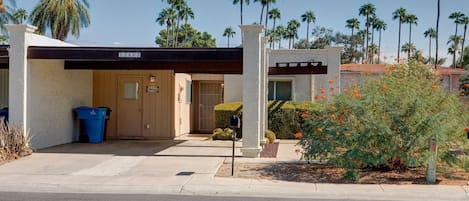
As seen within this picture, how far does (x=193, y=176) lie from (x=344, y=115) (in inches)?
140

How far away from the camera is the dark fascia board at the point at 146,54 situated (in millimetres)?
12656

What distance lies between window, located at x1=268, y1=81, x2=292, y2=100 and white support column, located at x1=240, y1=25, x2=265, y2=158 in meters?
8.71

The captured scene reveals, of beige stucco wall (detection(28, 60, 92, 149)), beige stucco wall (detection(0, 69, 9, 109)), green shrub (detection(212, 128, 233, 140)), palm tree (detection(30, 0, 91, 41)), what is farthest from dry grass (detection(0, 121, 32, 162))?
palm tree (detection(30, 0, 91, 41))

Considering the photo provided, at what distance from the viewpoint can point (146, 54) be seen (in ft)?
41.9

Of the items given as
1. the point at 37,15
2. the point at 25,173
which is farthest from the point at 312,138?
the point at 37,15

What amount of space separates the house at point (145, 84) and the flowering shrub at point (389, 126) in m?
2.74

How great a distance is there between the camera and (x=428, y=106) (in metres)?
9.76

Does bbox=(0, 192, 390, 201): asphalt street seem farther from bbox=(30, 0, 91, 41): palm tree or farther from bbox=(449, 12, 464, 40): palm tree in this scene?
bbox=(449, 12, 464, 40): palm tree

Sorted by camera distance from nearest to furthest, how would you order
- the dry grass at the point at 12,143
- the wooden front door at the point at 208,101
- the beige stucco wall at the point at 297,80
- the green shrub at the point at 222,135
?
the dry grass at the point at 12,143 → the green shrub at the point at 222,135 → the beige stucco wall at the point at 297,80 → the wooden front door at the point at 208,101

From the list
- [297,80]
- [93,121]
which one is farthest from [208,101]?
[93,121]

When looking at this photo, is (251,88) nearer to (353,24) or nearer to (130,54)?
(130,54)

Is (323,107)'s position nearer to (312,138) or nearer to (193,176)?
(312,138)

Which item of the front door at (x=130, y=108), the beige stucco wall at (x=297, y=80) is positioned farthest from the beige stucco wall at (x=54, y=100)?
the beige stucco wall at (x=297, y=80)

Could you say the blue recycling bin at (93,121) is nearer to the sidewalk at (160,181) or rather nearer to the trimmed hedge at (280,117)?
the sidewalk at (160,181)
